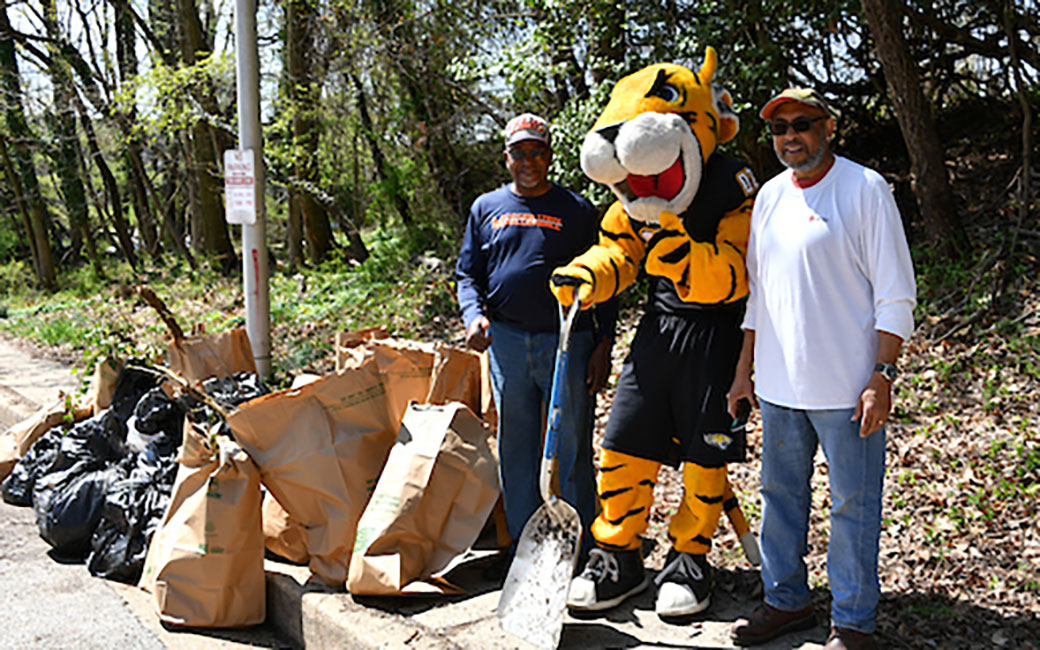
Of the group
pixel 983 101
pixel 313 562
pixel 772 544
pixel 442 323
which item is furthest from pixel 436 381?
pixel 983 101

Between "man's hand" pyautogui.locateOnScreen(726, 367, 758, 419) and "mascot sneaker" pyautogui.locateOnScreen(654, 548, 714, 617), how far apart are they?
2.07ft

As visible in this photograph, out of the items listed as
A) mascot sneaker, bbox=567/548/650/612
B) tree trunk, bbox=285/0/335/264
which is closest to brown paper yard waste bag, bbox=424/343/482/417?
mascot sneaker, bbox=567/548/650/612

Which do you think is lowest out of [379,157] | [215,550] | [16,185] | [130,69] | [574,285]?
[215,550]

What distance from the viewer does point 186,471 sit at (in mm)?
3828

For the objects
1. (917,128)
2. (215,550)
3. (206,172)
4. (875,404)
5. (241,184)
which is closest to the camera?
(875,404)

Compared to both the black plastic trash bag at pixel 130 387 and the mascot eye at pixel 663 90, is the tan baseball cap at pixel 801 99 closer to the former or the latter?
the mascot eye at pixel 663 90

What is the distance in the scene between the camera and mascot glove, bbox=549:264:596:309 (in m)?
3.27

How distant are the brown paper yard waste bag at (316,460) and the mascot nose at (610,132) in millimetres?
1625

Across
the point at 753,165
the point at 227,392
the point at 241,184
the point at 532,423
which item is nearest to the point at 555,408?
the point at 532,423

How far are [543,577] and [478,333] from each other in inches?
42.7

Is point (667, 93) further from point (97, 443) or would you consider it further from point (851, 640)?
point (97, 443)

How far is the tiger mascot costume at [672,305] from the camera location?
10.6ft

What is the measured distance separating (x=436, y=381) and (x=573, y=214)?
1.07 metres

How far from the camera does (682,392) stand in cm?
332
